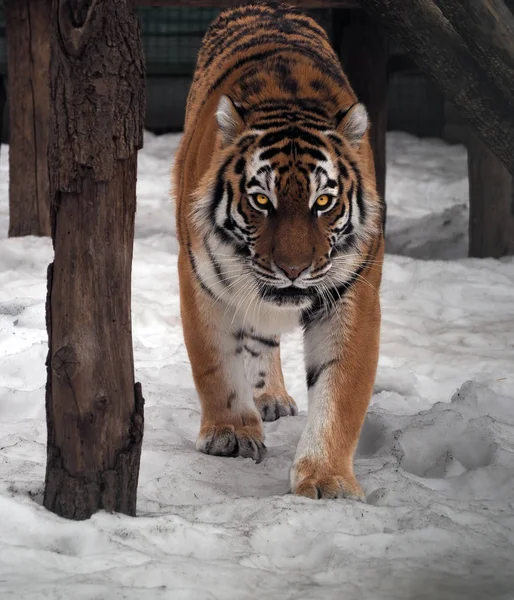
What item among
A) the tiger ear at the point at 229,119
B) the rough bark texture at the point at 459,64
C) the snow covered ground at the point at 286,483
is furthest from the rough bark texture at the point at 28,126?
the tiger ear at the point at 229,119

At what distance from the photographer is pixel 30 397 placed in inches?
148

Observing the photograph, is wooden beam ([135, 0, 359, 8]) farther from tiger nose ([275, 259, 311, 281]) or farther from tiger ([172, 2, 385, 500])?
tiger nose ([275, 259, 311, 281])

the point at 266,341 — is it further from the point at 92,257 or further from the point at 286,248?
the point at 92,257

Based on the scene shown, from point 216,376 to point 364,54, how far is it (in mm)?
3186

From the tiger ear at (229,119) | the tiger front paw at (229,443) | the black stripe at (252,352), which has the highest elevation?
the tiger ear at (229,119)

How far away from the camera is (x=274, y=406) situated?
4047mm

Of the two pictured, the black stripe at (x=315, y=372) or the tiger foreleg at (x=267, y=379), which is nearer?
the black stripe at (x=315, y=372)

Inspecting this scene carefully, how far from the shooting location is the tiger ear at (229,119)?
3.05 m

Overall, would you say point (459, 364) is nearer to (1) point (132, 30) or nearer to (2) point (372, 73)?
(2) point (372, 73)

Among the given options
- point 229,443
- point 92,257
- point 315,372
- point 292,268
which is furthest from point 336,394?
point 92,257

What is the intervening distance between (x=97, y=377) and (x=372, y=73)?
4107 millimetres

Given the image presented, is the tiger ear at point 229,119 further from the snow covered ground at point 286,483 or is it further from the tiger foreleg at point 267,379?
the tiger foreleg at point 267,379

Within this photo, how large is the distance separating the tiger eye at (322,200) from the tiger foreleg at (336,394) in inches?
12.9

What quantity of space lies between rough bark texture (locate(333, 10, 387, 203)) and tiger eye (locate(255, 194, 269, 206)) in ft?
10.3
